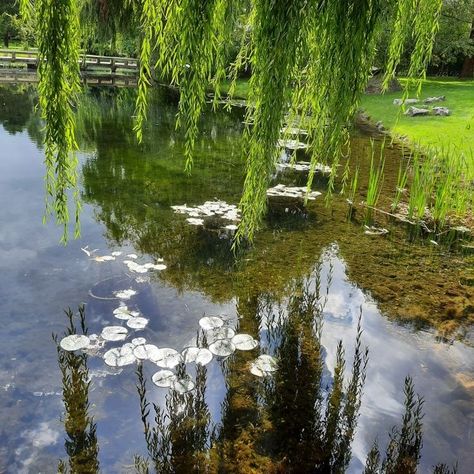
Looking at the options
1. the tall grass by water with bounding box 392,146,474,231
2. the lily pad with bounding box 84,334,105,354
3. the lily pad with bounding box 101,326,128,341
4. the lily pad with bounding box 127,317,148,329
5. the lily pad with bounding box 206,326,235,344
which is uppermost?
the tall grass by water with bounding box 392,146,474,231

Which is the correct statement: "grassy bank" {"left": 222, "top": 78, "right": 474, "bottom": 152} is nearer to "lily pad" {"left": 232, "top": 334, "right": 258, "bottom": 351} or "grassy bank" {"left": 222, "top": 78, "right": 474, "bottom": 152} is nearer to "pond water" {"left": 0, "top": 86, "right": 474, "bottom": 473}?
"pond water" {"left": 0, "top": 86, "right": 474, "bottom": 473}

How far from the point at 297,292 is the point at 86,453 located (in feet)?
9.51

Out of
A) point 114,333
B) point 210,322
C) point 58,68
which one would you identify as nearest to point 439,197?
point 210,322

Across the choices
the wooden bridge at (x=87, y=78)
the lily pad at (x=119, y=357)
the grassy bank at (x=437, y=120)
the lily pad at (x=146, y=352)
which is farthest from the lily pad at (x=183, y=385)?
the wooden bridge at (x=87, y=78)

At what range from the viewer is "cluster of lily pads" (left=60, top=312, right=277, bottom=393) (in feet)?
13.1

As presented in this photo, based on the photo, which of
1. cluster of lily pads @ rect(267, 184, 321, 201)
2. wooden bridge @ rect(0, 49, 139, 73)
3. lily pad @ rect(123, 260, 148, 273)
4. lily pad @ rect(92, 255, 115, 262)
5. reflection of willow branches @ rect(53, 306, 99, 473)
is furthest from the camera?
wooden bridge @ rect(0, 49, 139, 73)

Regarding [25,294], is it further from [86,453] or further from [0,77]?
[0,77]

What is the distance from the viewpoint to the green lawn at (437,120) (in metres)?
12.2

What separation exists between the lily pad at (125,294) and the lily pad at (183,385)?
1440 mm

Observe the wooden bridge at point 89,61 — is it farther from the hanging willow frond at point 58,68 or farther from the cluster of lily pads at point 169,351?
the hanging willow frond at point 58,68

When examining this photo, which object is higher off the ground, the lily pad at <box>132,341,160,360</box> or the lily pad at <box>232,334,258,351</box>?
the lily pad at <box>232,334,258,351</box>

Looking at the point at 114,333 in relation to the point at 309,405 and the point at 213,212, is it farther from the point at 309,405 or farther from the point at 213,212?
the point at 213,212

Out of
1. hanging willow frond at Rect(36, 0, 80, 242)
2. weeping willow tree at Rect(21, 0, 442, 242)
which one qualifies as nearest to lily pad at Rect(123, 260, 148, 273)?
weeping willow tree at Rect(21, 0, 442, 242)

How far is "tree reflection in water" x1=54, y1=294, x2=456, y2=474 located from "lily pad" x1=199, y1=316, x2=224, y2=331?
0.26 meters
